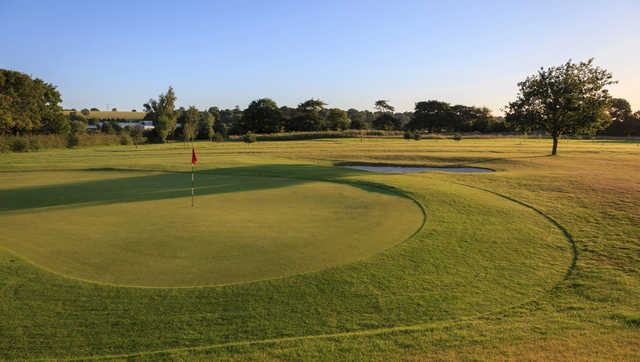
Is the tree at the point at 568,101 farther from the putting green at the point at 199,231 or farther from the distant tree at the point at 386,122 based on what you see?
the distant tree at the point at 386,122

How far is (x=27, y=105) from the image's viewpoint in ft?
197

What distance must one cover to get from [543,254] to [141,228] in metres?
9.93

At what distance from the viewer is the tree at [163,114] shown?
6862 cm

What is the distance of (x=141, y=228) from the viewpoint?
9609 millimetres

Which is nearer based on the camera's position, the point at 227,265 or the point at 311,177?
the point at 227,265

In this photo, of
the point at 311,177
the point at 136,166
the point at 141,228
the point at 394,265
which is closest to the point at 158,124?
the point at 136,166

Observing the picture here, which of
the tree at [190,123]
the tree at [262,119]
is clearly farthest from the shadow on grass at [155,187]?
the tree at [262,119]

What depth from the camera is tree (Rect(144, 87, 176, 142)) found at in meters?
68.6

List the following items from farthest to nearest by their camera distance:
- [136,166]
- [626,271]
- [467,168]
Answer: [467,168] → [136,166] → [626,271]

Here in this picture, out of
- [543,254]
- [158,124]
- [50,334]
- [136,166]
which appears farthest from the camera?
[158,124]

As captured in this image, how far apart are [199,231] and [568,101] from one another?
36757 millimetres

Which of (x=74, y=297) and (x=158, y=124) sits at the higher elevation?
(x=158, y=124)

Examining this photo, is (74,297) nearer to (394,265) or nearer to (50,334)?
(50,334)

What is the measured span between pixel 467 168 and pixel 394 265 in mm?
22933
